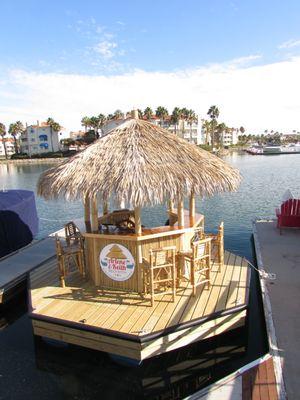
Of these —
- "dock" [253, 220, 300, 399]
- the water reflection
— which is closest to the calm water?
the water reflection

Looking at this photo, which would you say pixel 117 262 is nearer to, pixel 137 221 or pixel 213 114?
pixel 137 221

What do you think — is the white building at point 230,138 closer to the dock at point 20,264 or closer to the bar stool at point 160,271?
the dock at point 20,264

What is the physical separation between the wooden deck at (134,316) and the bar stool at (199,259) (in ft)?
0.88

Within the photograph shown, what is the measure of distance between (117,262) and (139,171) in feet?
7.06

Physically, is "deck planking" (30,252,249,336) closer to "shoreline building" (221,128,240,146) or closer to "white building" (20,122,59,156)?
"white building" (20,122,59,156)

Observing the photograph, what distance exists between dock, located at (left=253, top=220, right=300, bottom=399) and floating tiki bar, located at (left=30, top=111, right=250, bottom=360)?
66 cm

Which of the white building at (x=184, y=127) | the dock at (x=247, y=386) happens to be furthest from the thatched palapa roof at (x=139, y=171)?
the white building at (x=184, y=127)

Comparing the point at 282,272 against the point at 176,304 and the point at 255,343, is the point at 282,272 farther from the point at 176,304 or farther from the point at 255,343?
the point at 176,304

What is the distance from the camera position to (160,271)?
6.96 m

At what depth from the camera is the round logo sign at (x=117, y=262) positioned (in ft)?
23.0

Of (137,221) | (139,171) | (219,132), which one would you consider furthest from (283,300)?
(219,132)

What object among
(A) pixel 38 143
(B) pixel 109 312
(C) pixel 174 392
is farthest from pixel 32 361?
(A) pixel 38 143

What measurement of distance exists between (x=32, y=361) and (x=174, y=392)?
297cm

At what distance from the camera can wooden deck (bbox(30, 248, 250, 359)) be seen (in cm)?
568
